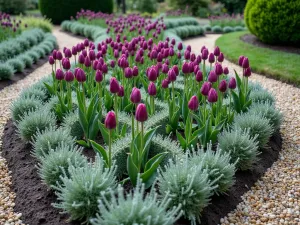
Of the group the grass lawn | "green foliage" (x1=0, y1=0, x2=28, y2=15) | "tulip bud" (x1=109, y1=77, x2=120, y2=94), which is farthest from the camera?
"green foliage" (x1=0, y1=0, x2=28, y2=15)

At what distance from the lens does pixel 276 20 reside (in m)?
9.63

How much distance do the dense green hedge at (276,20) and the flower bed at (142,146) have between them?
15.8ft

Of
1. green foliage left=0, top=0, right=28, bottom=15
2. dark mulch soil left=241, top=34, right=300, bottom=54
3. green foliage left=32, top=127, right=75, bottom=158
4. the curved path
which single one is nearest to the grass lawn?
dark mulch soil left=241, top=34, right=300, bottom=54

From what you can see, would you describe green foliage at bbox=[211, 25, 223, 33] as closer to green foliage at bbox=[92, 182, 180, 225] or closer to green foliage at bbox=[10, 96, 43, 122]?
green foliage at bbox=[10, 96, 43, 122]

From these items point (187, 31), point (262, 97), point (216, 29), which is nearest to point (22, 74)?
point (262, 97)

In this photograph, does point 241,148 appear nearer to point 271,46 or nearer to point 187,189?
point 187,189

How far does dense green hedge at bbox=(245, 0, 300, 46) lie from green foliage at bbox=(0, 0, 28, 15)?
1951 cm

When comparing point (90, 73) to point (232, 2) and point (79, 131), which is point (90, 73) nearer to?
point (79, 131)

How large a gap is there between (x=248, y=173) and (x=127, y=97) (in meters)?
1.74

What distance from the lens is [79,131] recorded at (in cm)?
406

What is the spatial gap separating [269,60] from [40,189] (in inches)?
269

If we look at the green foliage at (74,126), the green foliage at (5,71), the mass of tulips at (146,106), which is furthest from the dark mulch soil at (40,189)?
the green foliage at (5,71)

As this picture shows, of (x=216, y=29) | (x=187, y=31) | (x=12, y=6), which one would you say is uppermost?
(x=187, y=31)

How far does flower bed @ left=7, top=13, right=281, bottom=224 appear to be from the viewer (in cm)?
259
